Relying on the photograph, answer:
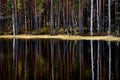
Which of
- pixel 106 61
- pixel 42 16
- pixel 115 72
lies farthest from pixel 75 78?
pixel 42 16

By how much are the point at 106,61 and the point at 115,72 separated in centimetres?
426

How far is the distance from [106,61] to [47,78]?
6758 millimetres

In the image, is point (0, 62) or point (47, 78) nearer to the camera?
point (47, 78)

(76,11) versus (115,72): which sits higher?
(76,11)

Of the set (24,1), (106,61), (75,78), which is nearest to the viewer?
(75,78)

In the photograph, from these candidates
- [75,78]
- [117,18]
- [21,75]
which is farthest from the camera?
[117,18]

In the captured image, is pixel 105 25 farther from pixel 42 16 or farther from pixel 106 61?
pixel 106 61

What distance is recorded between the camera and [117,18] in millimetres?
50781

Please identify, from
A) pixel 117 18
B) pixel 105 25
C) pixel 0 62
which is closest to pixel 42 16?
pixel 105 25

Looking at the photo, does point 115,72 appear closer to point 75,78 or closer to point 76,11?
point 75,78

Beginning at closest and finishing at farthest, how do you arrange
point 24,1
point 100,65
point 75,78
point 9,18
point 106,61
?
point 75,78, point 100,65, point 106,61, point 24,1, point 9,18

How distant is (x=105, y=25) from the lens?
190 feet

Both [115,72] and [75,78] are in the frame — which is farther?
[115,72]

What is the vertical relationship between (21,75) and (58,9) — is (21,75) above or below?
below
